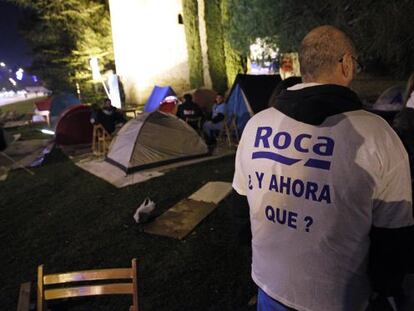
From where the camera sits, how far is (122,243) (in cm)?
517

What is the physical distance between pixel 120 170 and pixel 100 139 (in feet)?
6.36

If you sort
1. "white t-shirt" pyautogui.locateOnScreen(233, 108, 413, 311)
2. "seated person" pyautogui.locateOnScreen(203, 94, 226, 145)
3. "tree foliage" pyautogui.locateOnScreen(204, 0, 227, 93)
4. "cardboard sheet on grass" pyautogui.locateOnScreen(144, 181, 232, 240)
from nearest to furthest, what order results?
"white t-shirt" pyautogui.locateOnScreen(233, 108, 413, 311)
"cardboard sheet on grass" pyautogui.locateOnScreen(144, 181, 232, 240)
"seated person" pyautogui.locateOnScreen(203, 94, 226, 145)
"tree foliage" pyautogui.locateOnScreen(204, 0, 227, 93)

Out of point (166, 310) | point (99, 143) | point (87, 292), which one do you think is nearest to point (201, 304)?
point (166, 310)

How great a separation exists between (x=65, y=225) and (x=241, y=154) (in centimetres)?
497

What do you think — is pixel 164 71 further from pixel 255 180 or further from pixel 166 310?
pixel 255 180

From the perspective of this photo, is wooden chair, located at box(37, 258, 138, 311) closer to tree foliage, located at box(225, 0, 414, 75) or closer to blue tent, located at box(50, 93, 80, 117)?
tree foliage, located at box(225, 0, 414, 75)

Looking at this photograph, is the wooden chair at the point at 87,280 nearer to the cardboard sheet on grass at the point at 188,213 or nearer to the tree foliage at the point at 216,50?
the cardboard sheet on grass at the point at 188,213

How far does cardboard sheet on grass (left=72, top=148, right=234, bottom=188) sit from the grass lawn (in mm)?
266

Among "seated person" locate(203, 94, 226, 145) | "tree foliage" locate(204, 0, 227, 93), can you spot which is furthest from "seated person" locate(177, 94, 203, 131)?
"tree foliage" locate(204, 0, 227, 93)

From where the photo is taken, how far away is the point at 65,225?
597cm

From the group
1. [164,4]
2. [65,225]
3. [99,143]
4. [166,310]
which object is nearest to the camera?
[166,310]

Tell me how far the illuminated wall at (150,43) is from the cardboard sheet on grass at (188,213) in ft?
42.7

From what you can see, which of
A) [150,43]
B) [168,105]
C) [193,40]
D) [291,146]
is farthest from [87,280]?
[150,43]

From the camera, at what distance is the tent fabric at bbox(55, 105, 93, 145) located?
11250mm
